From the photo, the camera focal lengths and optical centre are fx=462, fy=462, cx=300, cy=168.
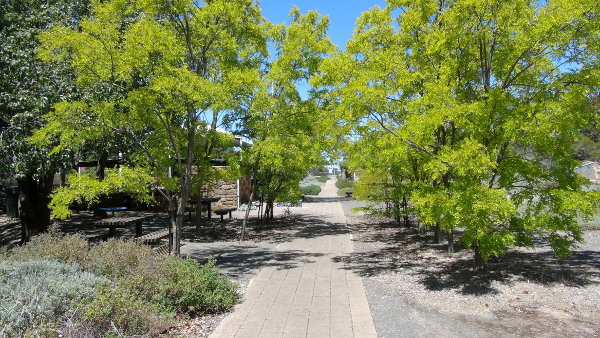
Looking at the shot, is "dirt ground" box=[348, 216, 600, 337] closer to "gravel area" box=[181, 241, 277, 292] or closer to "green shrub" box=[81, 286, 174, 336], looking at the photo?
"gravel area" box=[181, 241, 277, 292]

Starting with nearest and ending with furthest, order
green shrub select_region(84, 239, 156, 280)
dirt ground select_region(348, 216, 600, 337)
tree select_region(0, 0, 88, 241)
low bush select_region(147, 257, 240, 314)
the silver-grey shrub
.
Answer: the silver-grey shrub < dirt ground select_region(348, 216, 600, 337) < low bush select_region(147, 257, 240, 314) < green shrub select_region(84, 239, 156, 280) < tree select_region(0, 0, 88, 241)

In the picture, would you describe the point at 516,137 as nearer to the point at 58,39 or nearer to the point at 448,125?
the point at 448,125

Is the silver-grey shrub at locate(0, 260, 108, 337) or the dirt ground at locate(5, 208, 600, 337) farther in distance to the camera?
the dirt ground at locate(5, 208, 600, 337)

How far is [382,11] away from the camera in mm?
8641

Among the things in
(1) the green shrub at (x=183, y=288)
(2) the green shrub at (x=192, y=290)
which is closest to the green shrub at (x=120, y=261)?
(1) the green shrub at (x=183, y=288)

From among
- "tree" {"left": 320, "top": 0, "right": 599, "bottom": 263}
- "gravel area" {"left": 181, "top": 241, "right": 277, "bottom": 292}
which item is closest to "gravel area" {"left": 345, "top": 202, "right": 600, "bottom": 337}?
"tree" {"left": 320, "top": 0, "right": 599, "bottom": 263}

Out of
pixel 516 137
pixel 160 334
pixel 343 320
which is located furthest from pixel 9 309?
pixel 516 137

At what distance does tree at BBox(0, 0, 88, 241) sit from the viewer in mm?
9172

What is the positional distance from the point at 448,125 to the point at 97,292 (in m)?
6.60

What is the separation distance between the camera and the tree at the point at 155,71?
7.12 metres

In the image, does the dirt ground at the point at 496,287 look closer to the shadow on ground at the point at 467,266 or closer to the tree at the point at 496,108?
the shadow on ground at the point at 467,266

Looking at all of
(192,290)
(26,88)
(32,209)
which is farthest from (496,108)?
(32,209)

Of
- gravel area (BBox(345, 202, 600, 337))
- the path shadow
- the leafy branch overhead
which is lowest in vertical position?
gravel area (BBox(345, 202, 600, 337))

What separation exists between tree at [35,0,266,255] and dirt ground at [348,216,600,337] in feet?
13.4
